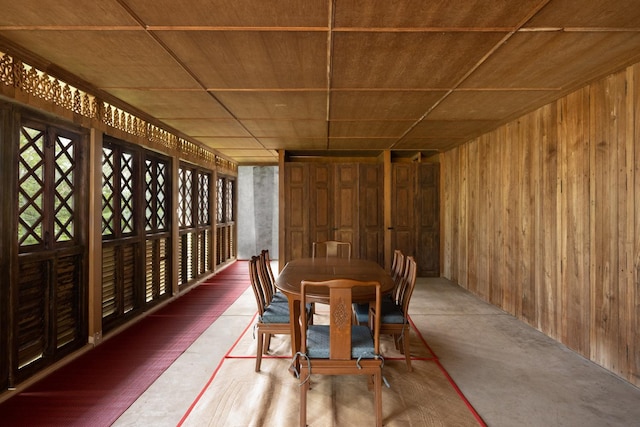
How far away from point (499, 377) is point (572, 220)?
168 centimetres

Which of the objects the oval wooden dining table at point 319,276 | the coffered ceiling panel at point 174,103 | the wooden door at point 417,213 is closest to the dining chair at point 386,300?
the oval wooden dining table at point 319,276

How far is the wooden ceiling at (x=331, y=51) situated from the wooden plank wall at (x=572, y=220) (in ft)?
1.15

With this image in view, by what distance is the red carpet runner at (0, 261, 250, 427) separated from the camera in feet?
6.96

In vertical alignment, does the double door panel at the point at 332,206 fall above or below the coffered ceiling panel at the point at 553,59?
below

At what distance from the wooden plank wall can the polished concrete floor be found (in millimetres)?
287

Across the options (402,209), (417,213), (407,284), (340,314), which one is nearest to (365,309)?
(407,284)

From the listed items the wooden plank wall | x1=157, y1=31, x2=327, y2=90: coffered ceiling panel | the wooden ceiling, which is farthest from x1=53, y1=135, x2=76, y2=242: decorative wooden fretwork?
the wooden plank wall

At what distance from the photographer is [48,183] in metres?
2.68

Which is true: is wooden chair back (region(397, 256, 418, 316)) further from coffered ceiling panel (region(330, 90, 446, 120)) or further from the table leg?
coffered ceiling panel (region(330, 90, 446, 120))

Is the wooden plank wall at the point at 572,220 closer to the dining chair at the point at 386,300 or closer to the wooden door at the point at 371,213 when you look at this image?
the dining chair at the point at 386,300

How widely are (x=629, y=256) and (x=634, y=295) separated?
0.98 feet

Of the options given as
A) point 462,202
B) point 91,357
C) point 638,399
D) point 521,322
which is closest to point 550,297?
point 521,322

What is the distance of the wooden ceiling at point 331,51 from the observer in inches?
73.2

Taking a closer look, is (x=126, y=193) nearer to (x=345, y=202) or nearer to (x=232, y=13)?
(x=232, y=13)
